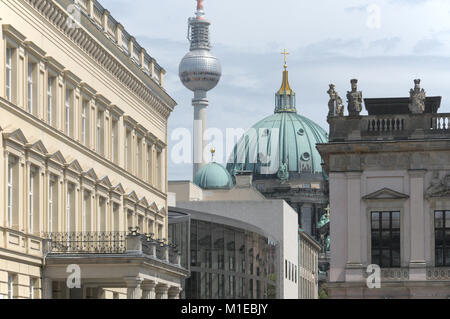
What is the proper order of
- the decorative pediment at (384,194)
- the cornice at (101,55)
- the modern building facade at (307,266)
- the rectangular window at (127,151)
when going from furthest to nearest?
the modern building facade at (307,266) → the rectangular window at (127,151) → the decorative pediment at (384,194) → the cornice at (101,55)

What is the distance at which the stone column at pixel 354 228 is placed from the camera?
202 feet

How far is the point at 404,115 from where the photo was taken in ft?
209

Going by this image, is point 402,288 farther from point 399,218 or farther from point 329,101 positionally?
point 329,101

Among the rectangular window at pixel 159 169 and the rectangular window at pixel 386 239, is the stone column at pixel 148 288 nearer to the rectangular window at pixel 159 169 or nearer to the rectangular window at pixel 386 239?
Answer: the rectangular window at pixel 386 239

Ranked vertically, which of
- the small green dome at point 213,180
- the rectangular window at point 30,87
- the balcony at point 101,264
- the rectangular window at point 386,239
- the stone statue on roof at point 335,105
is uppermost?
the small green dome at point 213,180

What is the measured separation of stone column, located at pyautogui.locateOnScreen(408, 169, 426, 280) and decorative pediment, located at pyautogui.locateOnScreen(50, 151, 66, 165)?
2016cm

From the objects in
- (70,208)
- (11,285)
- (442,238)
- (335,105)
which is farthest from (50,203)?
(442,238)

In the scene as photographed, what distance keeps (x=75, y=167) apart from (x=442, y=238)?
20.2 meters

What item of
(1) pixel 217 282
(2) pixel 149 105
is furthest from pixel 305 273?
(2) pixel 149 105

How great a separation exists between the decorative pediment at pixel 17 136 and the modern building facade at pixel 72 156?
0.05 meters

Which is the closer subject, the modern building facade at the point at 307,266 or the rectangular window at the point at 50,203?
the rectangular window at the point at 50,203

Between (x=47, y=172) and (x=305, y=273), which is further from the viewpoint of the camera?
(x=305, y=273)

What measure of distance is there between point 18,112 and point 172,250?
1780 centimetres

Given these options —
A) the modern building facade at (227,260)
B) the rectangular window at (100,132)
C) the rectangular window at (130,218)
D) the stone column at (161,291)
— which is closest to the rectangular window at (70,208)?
the stone column at (161,291)
